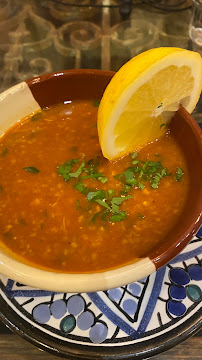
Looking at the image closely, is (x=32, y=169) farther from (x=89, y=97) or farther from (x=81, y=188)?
(x=89, y=97)

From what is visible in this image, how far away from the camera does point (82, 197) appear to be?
1.25 meters

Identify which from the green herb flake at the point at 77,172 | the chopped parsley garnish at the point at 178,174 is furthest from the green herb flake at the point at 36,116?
the chopped parsley garnish at the point at 178,174

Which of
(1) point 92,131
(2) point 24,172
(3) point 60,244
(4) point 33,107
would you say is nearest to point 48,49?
(4) point 33,107

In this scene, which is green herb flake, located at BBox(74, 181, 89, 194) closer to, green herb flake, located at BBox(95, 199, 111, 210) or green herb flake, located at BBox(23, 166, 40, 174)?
green herb flake, located at BBox(95, 199, 111, 210)

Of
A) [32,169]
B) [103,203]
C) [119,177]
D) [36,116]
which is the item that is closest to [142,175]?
[119,177]

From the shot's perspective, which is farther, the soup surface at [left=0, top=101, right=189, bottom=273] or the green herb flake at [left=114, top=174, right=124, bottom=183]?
the green herb flake at [left=114, top=174, right=124, bottom=183]

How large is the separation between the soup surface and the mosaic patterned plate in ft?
0.50

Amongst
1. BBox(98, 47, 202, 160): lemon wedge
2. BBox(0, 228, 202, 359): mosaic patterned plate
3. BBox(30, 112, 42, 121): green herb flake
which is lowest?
BBox(0, 228, 202, 359): mosaic patterned plate

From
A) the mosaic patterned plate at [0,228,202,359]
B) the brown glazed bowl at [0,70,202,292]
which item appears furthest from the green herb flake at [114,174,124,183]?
the mosaic patterned plate at [0,228,202,359]

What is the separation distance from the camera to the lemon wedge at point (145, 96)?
3.83 feet

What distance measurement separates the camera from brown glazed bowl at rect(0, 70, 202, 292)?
982 millimetres

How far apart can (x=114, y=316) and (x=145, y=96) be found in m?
0.70

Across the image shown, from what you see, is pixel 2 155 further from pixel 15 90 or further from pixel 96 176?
pixel 96 176

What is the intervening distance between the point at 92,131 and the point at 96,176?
0.25 metres
